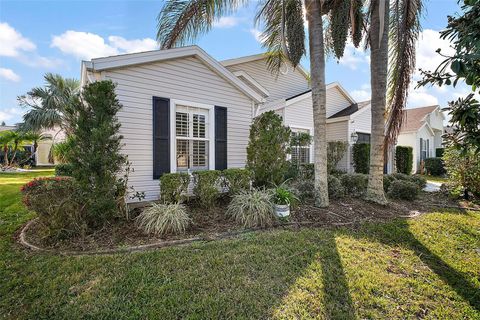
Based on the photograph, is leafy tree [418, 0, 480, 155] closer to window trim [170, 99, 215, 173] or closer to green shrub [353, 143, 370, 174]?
window trim [170, 99, 215, 173]

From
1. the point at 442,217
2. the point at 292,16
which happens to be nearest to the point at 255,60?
the point at 292,16

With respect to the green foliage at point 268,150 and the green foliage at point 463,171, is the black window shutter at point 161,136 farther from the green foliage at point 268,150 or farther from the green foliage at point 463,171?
the green foliage at point 463,171

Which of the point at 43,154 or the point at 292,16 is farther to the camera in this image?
the point at 43,154

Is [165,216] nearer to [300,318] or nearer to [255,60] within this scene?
[300,318]

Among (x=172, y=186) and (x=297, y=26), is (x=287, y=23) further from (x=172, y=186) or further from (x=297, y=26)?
(x=172, y=186)

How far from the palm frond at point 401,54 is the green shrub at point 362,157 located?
20.2ft

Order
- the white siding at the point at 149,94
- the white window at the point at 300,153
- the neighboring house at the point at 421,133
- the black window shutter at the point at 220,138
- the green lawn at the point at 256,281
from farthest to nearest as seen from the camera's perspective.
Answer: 1. the neighboring house at the point at 421,133
2. the white window at the point at 300,153
3. the black window shutter at the point at 220,138
4. the white siding at the point at 149,94
5. the green lawn at the point at 256,281

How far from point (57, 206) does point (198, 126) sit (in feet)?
13.1

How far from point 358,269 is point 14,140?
25.2 m

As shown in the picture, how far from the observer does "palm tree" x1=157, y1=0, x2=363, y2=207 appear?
6.37m

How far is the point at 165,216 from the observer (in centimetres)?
487

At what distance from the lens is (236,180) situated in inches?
267

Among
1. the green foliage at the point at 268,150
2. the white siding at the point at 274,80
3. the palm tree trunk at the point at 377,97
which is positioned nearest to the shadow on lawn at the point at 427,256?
the palm tree trunk at the point at 377,97

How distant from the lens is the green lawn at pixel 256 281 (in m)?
2.64
